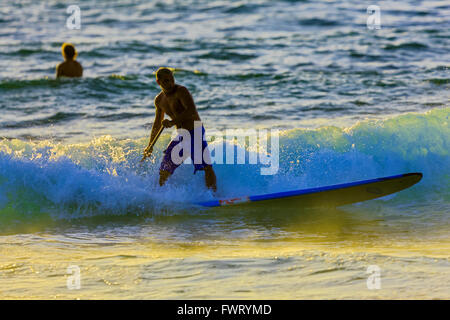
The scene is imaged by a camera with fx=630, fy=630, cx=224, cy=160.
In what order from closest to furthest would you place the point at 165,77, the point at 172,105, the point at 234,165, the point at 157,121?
the point at 165,77, the point at 172,105, the point at 157,121, the point at 234,165

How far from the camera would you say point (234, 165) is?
25.3ft

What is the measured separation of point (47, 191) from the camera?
7098 millimetres

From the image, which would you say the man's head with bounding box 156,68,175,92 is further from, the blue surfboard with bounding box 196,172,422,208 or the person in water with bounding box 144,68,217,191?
the blue surfboard with bounding box 196,172,422,208

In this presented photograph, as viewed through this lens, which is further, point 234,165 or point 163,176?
point 234,165

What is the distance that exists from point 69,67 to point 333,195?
312 inches

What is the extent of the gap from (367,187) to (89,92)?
23.2 ft

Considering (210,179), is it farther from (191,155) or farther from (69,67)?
(69,67)

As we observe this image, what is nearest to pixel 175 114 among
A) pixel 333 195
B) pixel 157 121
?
pixel 157 121

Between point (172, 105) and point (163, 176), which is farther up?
point (172, 105)

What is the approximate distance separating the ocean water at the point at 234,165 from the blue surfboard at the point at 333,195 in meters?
0.11

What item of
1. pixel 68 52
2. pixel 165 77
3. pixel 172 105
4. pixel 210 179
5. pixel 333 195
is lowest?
pixel 333 195

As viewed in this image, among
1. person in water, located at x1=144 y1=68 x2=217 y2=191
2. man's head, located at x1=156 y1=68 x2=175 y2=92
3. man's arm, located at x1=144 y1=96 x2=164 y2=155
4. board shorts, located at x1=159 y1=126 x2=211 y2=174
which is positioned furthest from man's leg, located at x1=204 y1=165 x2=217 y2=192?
man's head, located at x1=156 y1=68 x2=175 y2=92

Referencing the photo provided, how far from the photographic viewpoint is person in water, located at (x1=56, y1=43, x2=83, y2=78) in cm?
1292

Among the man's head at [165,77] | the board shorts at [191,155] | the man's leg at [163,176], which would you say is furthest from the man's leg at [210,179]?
the man's head at [165,77]
